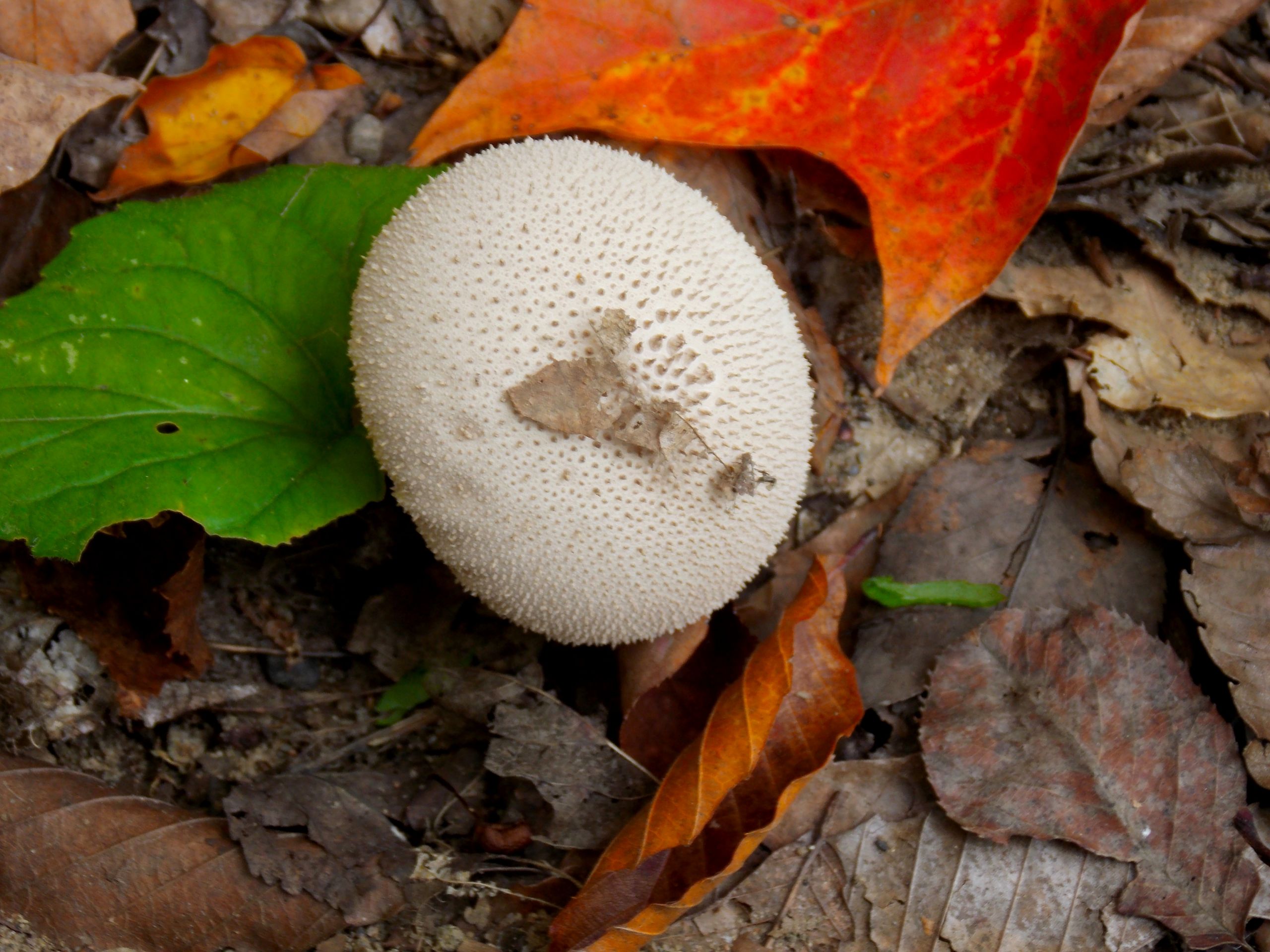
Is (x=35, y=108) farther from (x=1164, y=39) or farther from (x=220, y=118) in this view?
(x=1164, y=39)

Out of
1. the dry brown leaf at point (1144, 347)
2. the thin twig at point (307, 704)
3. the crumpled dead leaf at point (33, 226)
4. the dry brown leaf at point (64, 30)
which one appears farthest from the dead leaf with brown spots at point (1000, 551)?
the dry brown leaf at point (64, 30)

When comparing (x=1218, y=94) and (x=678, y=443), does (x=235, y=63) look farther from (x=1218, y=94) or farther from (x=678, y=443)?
(x=1218, y=94)

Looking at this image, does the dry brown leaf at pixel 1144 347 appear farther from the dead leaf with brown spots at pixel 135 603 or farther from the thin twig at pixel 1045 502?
the dead leaf with brown spots at pixel 135 603

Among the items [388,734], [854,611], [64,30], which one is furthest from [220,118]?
[854,611]

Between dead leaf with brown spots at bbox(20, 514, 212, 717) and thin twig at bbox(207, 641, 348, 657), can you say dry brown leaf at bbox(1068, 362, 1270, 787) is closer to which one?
thin twig at bbox(207, 641, 348, 657)

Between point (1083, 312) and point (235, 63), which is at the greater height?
point (235, 63)

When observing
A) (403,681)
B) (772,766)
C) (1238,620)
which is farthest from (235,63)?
(1238,620)
